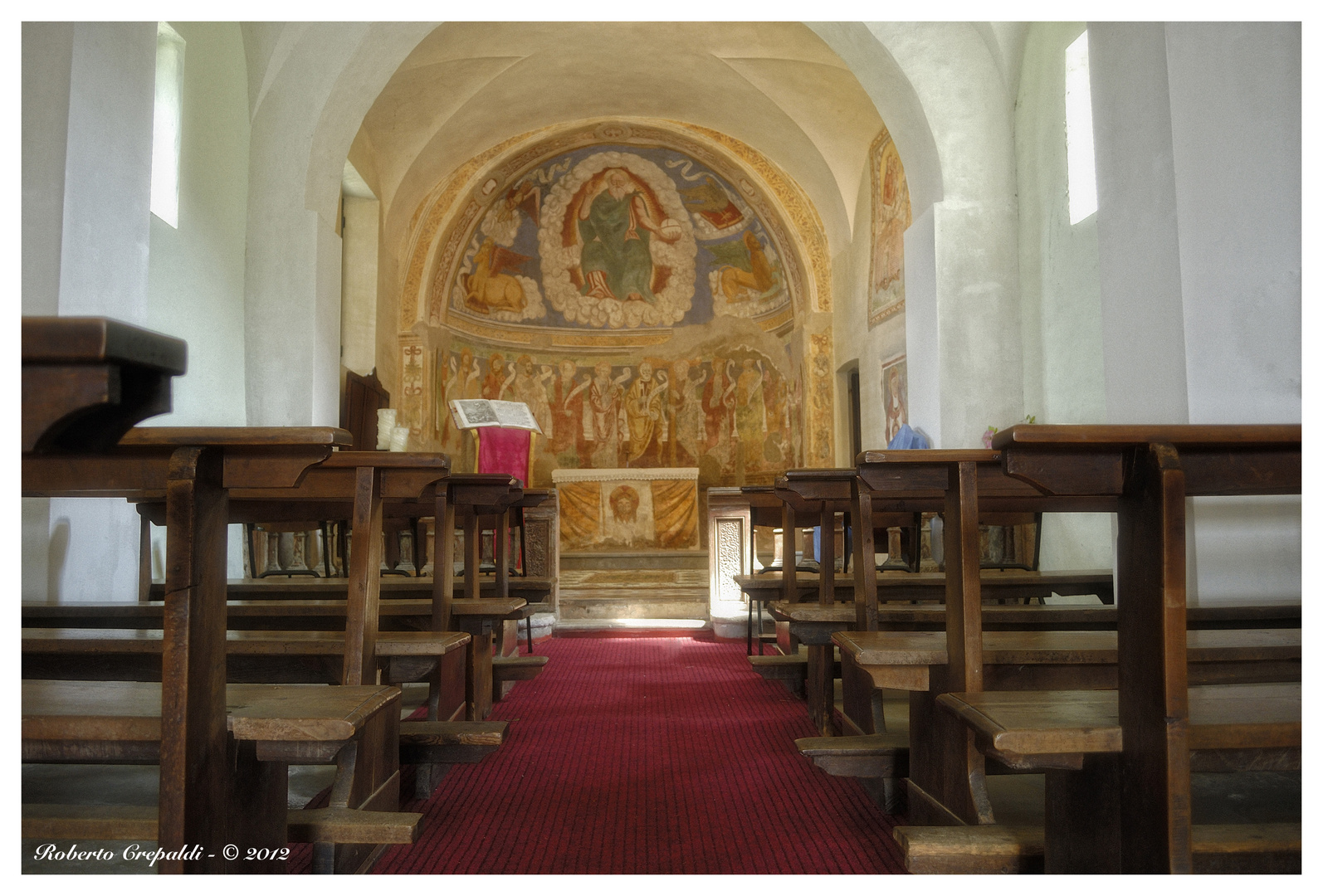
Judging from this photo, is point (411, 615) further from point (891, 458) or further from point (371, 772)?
point (891, 458)

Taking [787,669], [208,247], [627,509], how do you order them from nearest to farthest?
[787,669]
[208,247]
[627,509]

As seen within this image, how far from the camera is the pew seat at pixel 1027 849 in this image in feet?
5.47

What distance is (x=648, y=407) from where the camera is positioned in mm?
15047

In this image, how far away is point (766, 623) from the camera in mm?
7398

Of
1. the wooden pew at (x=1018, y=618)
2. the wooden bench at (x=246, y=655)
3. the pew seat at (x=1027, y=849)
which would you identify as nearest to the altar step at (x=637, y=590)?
the wooden pew at (x=1018, y=618)

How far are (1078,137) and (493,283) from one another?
973 cm

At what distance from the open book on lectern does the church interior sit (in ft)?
3.21

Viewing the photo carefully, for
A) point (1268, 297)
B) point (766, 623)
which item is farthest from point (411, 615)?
point (766, 623)

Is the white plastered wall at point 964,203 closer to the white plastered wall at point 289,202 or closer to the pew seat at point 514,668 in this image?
the pew seat at point 514,668

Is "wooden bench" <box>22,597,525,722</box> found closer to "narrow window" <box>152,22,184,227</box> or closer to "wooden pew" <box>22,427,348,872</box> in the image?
"wooden pew" <box>22,427,348,872</box>

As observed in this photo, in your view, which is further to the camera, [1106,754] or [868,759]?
[868,759]

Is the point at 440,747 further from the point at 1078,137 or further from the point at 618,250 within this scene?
the point at 618,250

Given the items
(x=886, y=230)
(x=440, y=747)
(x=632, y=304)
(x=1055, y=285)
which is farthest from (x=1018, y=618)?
(x=632, y=304)
